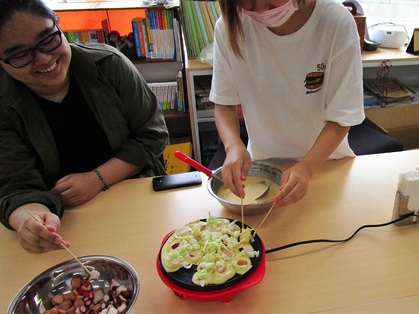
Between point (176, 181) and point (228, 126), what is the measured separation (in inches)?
9.9

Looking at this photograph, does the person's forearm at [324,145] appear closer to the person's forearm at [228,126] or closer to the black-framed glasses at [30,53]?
the person's forearm at [228,126]

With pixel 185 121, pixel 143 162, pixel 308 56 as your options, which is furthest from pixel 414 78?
pixel 143 162

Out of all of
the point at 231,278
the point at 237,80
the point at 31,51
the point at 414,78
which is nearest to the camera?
the point at 231,278

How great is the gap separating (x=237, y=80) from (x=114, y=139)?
1.55 ft

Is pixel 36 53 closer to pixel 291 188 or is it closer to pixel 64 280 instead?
pixel 64 280

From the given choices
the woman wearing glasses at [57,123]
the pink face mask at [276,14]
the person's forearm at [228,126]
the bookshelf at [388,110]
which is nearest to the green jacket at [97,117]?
the woman wearing glasses at [57,123]

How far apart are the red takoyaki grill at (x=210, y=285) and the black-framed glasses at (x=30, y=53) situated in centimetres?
70

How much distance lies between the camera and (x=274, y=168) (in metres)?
1.01

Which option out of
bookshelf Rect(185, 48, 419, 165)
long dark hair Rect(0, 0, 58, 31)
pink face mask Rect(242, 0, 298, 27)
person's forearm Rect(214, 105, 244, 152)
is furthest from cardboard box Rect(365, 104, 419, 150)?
long dark hair Rect(0, 0, 58, 31)

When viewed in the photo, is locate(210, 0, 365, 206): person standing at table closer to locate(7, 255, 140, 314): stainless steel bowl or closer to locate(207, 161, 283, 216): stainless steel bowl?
locate(207, 161, 283, 216): stainless steel bowl

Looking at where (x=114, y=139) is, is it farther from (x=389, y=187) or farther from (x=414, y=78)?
(x=414, y=78)

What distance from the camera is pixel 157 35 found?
2.21 metres

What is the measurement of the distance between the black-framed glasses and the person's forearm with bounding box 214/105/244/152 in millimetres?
550

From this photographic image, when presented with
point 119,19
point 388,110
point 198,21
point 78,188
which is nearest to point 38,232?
point 78,188
